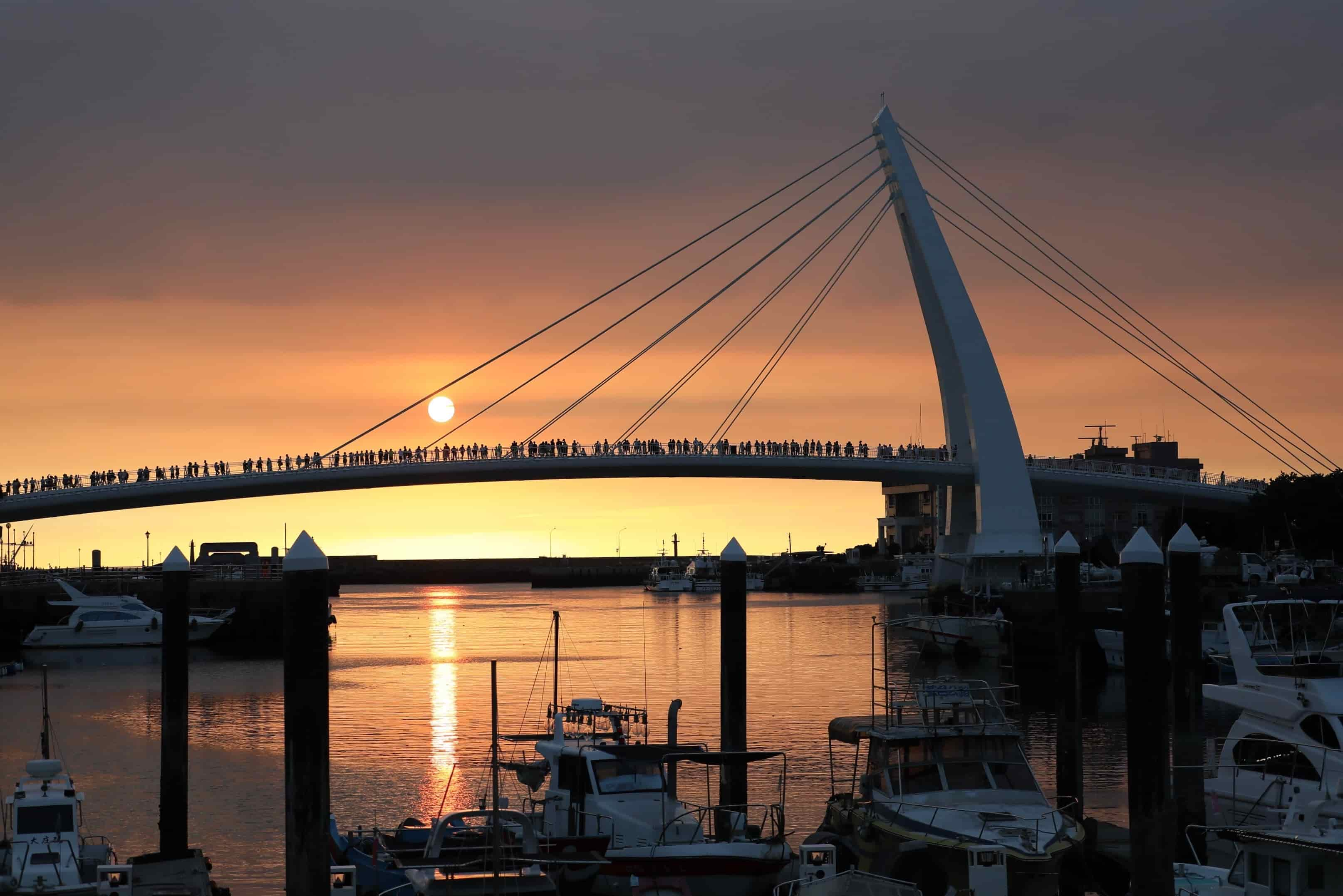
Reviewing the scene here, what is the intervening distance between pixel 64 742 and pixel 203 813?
8.77 meters

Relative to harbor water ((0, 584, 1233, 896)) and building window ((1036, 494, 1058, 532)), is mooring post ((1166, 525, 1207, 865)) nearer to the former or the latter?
harbor water ((0, 584, 1233, 896))

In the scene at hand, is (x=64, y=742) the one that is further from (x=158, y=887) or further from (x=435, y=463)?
(x=435, y=463)

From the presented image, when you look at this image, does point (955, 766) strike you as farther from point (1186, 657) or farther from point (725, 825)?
point (1186, 657)

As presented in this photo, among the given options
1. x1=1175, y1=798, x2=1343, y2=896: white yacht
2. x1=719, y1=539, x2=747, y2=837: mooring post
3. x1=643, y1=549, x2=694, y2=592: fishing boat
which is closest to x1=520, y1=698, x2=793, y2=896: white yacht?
x1=719, y1=539, x2=747, y2=837: mooring post

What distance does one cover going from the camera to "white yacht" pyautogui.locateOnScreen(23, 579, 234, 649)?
52594 mm

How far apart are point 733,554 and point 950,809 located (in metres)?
4.06

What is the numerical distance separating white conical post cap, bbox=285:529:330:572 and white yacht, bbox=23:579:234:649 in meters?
41.5

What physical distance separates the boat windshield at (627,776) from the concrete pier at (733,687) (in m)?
1.21

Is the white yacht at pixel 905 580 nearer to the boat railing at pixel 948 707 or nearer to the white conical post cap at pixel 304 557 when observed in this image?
the boat railing at pixel 948 707

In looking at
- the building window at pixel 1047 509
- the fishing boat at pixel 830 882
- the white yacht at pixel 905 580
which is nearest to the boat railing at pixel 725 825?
the fishing boat at pixel 830 882

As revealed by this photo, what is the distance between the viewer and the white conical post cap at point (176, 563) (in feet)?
61.4

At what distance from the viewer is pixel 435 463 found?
5844 cm

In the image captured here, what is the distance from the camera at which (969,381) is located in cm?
5291

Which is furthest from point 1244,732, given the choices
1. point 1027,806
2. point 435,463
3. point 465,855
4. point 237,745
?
point 435,463
